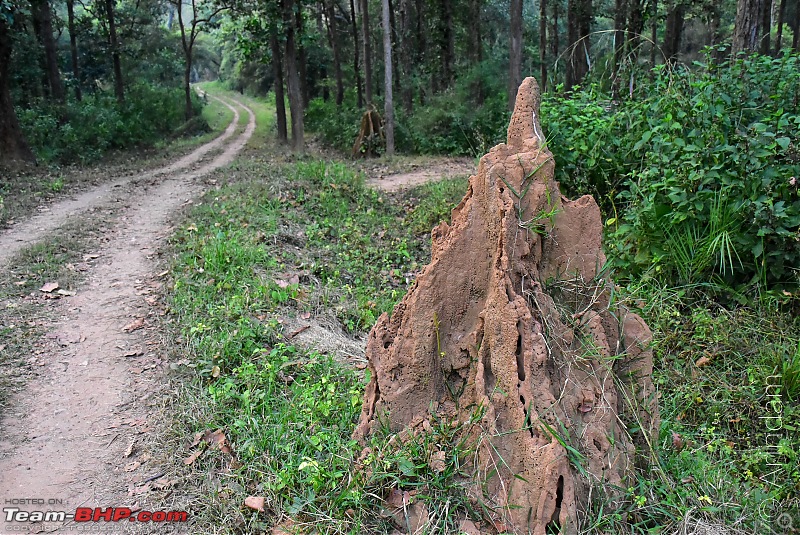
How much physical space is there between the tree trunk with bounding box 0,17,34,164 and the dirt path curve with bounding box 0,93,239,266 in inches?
106

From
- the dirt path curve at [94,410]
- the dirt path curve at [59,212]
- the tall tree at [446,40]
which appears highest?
the tall tree at [446,40]

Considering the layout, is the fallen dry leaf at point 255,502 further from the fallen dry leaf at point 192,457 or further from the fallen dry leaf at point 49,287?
the fallen dry leaf at point 49,287

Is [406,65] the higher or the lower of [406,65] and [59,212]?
the higher

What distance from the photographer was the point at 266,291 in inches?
243

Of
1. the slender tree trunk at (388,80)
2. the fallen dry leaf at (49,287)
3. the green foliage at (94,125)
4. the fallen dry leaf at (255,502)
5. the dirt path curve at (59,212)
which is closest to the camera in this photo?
the fallen dry leaf at (255,502)

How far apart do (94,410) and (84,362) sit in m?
0.85

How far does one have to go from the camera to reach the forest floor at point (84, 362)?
3.70 metres

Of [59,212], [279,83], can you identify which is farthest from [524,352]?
[279,83]

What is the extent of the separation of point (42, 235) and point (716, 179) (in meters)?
8.64

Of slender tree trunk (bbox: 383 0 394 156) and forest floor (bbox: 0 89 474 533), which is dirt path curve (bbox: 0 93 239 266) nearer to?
forest floor (bbox: 0 89 474 533)

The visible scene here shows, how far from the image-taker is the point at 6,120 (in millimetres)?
13953

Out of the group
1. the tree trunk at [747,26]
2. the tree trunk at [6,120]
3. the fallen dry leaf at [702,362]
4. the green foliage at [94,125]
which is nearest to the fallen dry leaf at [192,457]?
the fallen dry leaf at [702,362]

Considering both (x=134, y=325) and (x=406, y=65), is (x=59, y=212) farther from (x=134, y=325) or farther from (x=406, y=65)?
(x=406, y=65)

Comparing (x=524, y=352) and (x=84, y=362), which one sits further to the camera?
(x=84, y=362)
